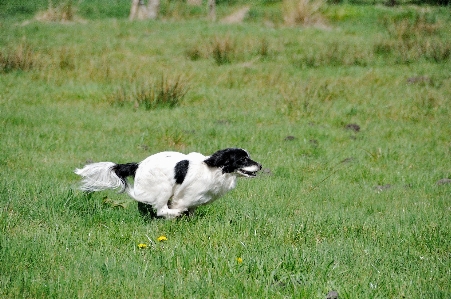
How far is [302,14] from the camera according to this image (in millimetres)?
23312

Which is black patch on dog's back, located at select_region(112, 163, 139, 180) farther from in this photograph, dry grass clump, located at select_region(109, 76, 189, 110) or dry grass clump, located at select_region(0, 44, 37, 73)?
dry grass clump, located at select_region(0, 44, 37, 73)

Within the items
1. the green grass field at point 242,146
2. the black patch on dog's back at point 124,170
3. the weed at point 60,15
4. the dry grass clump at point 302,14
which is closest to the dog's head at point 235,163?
the green grass field at point 242,146

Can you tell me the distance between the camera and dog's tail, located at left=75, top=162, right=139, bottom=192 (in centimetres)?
634

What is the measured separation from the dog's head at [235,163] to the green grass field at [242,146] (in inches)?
19.9

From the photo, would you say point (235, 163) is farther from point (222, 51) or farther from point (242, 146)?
point (222, 51)

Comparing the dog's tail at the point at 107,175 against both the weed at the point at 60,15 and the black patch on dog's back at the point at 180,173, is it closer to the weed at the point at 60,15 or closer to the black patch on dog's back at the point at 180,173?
the black patch on dog's back at the point at 180,173

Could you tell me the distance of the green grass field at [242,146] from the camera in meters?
4.61

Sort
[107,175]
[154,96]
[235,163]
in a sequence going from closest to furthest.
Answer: [235,163], [107,175], [154,96]

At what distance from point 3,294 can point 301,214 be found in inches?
136

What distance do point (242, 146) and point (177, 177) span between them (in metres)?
4.07

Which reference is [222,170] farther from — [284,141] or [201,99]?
[201,99]

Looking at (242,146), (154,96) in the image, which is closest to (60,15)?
(154,96)

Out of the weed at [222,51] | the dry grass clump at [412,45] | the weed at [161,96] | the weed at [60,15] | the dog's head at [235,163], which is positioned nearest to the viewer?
the dog's head at [235,163]

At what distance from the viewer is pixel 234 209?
6504 mm
